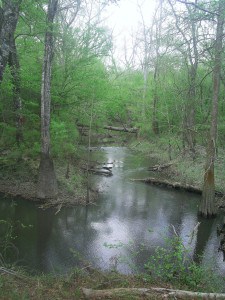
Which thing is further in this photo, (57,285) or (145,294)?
(57,285)

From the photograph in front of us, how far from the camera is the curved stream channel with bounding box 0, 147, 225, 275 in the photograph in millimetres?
9055

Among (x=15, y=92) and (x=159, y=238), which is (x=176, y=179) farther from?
(x=15, y=92)

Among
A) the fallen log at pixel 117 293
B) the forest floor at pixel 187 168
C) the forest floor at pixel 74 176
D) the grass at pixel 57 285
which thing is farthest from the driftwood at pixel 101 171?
the fallen log at pixel 117 293

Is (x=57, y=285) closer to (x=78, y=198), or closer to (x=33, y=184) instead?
(x=78, y=198)

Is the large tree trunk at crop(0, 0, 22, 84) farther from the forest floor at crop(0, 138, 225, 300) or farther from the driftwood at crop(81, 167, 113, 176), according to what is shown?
the driftwood at crop(81, 167, 113, 176)

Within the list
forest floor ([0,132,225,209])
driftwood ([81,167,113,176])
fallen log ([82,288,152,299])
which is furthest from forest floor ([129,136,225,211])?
fallen log ([82,288,152,299])

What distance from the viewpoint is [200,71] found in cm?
2153

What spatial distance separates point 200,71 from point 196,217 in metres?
12.8

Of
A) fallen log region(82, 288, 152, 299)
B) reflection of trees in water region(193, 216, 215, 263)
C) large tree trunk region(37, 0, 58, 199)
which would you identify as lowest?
reflection of trees in water region(193, 216, 215, 263)

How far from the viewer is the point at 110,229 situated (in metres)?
11.6

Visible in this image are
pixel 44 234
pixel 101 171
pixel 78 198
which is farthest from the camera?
pixel 101 171

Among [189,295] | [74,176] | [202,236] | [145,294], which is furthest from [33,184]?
[189,295]

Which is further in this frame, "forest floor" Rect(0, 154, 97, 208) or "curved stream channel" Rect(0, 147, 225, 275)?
"forest floor" Rect(0, 154, 97, 208)

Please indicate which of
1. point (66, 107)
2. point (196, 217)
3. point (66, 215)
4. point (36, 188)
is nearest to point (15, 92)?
point (66, 107)
